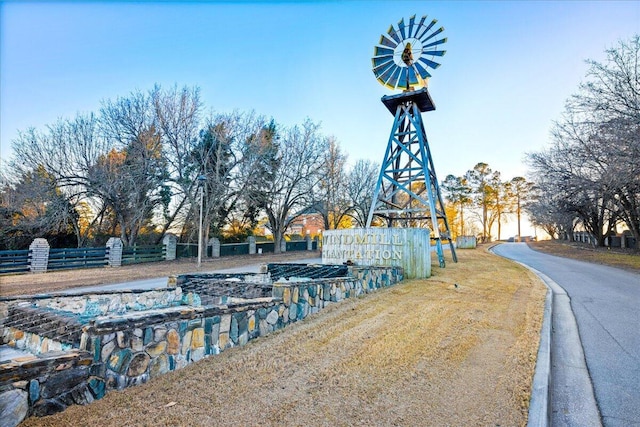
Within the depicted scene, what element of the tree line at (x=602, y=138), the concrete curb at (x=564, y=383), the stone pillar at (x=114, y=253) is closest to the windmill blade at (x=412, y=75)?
the tree line at (x=602, y=138)

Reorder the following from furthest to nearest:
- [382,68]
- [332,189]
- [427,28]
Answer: [332,189], [382,68], [427,28]

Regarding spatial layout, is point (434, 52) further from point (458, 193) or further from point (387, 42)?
point (458, 193)

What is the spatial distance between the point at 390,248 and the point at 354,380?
26.3ft

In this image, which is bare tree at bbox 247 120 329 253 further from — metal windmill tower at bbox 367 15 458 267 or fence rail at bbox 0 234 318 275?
metal windmill tower at bbox 367 15 458 267

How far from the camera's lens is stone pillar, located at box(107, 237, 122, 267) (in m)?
17.4

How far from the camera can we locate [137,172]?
19.0 meters

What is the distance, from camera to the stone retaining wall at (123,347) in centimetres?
248

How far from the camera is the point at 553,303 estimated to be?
737 cm

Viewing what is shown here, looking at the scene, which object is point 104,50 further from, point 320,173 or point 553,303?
point 320,173

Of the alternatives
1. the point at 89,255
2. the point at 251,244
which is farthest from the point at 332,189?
the point at 89,255

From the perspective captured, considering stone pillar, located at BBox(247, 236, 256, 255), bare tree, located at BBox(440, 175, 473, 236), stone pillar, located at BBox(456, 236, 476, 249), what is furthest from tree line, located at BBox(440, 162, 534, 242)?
stone pillar, located at BBox(247, 236, 256, 255)

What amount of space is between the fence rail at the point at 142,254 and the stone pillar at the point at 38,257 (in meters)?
3.66

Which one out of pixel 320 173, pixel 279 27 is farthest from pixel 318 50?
pixel 320 173

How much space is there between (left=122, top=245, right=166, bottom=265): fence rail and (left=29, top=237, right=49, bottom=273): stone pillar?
366 centimetres
